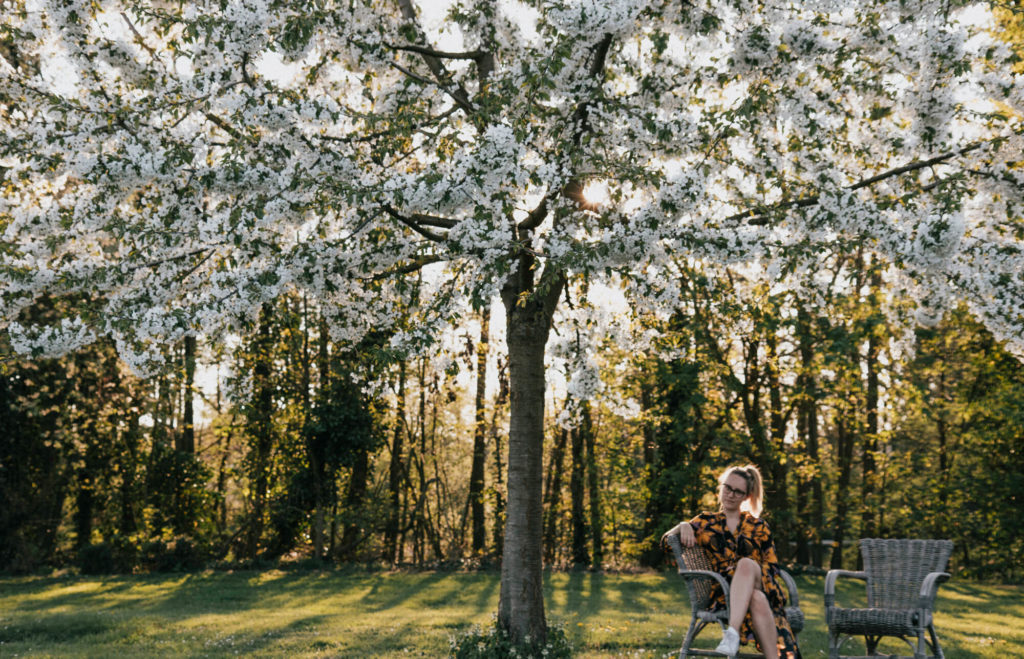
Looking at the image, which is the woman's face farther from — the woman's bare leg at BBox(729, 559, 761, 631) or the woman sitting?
the woman's bare leg at BBox(729, 559, 761, 631)

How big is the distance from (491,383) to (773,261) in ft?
37.9

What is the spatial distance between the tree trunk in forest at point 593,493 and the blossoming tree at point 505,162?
343 inches

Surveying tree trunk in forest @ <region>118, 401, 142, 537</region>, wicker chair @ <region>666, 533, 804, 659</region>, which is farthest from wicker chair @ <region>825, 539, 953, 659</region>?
tree trunk in forest @ <region>118, 401, 142, 537</region>

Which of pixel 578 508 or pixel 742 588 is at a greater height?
pixel 742 588

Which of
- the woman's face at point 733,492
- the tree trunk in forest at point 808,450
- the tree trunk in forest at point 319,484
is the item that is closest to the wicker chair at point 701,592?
the woman's face at point 733,492

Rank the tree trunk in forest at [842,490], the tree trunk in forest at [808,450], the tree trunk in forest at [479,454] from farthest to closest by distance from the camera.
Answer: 1. the tree trunk in forest at [479,454]
2. the tree trunk in forest at [842,490]
3. the tree trunk in forest at [808,450]

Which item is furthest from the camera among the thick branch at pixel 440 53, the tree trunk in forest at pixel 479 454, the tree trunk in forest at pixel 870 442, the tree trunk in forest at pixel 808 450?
the tree trunk in forest at pixel 479 454

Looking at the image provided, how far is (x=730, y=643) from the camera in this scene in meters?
4.14

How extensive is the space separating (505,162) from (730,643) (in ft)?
9.38

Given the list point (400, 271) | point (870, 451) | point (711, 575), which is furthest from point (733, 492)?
point (870, 451)

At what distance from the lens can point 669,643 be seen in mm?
6879

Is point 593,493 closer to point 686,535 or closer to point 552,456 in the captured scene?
point 552,456

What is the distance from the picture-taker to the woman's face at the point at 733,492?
4.88 metres

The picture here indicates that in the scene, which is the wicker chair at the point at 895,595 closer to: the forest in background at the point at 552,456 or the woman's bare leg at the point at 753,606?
the woman's bare leg at the point at 753,606
